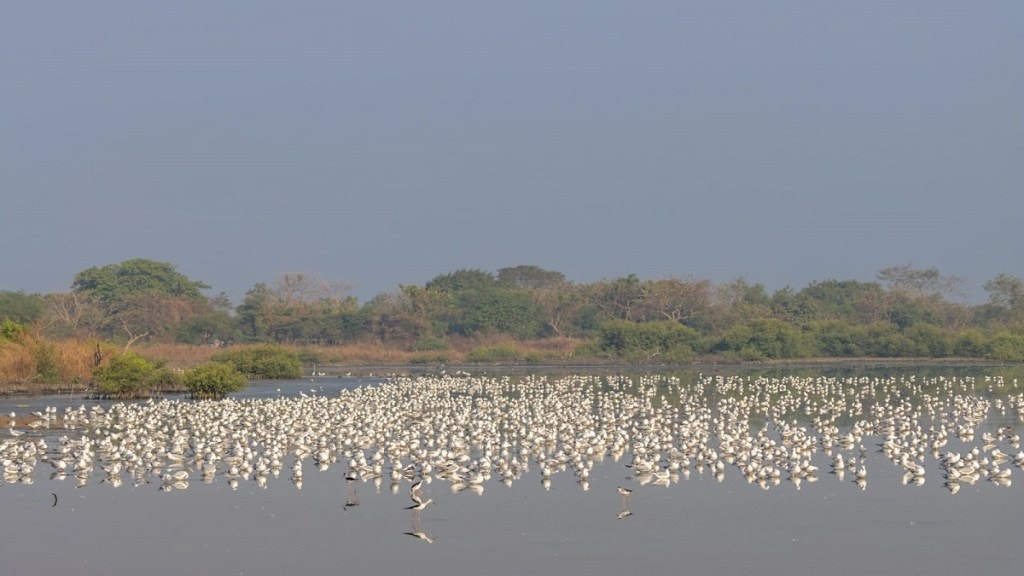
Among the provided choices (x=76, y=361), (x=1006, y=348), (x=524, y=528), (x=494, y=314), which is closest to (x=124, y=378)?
(x=76, y=361)

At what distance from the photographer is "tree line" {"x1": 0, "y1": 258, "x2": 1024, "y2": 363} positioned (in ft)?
271

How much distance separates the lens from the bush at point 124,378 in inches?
1816

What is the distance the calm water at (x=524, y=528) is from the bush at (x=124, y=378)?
73.4ft

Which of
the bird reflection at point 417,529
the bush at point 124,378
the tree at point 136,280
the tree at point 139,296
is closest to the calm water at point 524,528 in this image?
the bird reflection at point 417,529

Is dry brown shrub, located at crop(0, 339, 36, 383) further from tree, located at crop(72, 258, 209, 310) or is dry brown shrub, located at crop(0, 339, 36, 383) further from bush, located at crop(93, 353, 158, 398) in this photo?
tree, located at crop(72, 258, 209, 310)

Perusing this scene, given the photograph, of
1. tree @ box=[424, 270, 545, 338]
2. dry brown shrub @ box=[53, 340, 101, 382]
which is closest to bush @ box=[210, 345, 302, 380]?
dry brown shrub @ box=[53, 340, 101, 382]

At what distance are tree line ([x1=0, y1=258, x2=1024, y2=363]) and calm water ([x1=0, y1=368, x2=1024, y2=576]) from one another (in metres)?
58.4

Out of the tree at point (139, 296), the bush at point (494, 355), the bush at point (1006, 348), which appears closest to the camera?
the bush at point (1006, 348)

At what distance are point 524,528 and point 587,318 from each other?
273 ft

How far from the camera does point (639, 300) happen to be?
333ft

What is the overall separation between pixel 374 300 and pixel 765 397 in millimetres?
76632

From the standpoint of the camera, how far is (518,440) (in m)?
29.8

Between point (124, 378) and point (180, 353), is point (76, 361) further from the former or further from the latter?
point (180, 353)

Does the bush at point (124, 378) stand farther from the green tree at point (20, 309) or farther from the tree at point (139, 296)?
the tree at point (139, 296)
